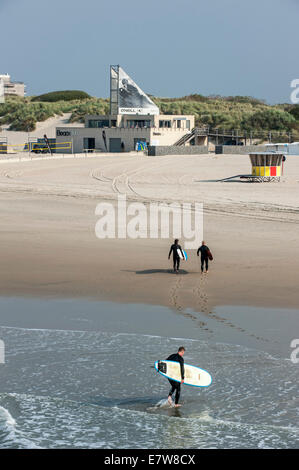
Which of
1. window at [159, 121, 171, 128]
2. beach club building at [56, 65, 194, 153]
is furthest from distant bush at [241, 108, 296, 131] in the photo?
window at [159, 121, 171, 128]

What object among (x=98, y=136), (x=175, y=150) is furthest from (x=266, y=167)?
(x=98, y=136)

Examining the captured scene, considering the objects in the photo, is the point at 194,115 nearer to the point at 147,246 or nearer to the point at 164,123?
the point at 164,123

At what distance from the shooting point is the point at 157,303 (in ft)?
54.4

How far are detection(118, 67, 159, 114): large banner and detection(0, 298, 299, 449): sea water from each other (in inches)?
2261

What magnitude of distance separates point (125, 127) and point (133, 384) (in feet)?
192

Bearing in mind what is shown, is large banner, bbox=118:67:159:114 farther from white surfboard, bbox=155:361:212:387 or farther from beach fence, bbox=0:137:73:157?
white surfboard, bbox=155:361:212:387

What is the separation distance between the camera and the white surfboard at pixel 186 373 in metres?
11.4

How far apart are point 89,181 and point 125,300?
25888 mm

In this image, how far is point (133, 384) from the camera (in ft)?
40.4

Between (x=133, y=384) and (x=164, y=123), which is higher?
(x=164, y=123)

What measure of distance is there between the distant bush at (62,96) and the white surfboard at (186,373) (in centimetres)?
10748

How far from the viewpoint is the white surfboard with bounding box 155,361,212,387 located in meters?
11.4

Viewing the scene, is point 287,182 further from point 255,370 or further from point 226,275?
point 255,370
